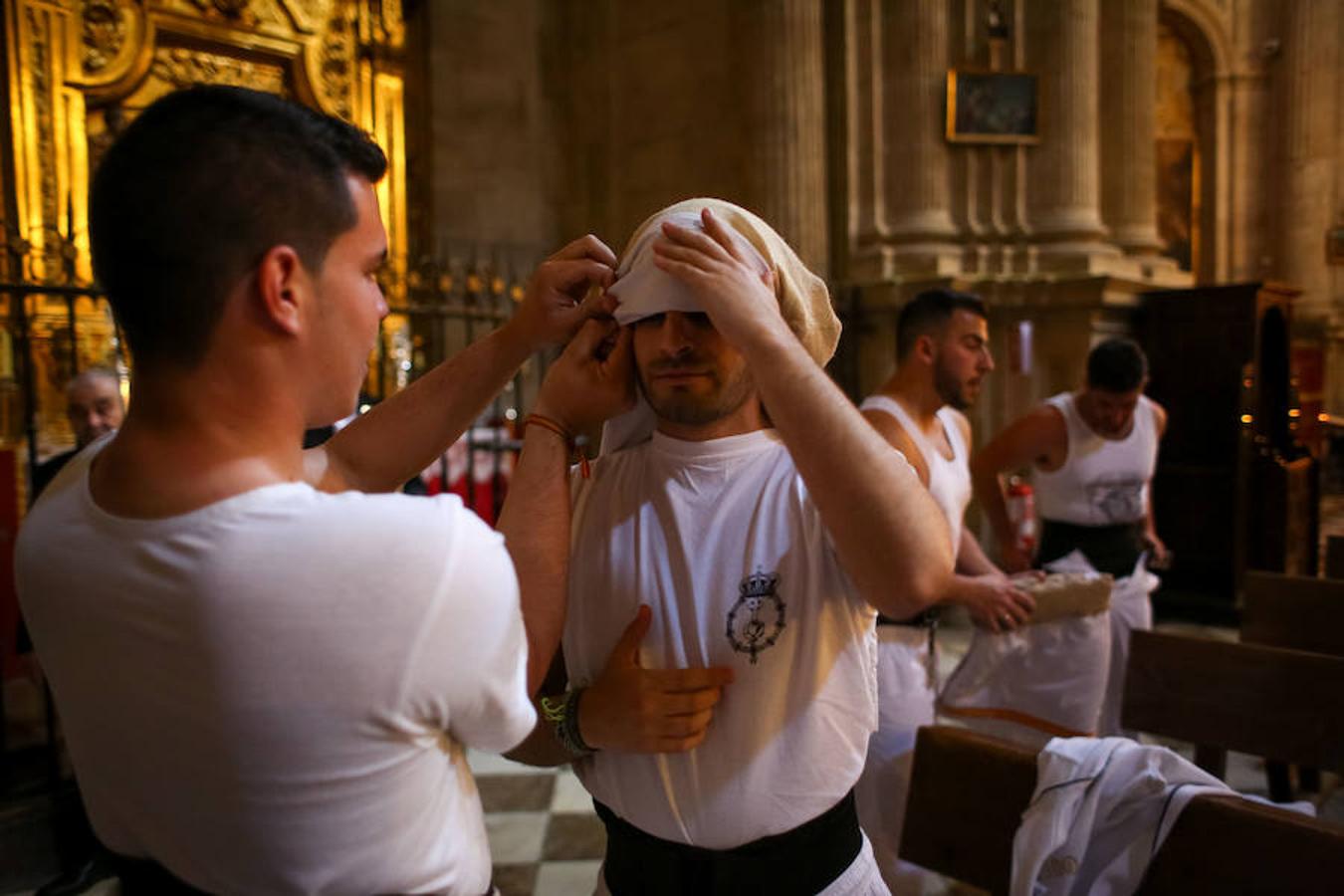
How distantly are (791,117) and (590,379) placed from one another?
6702 mm

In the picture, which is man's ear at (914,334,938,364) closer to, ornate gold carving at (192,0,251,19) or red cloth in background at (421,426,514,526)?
red cloth in background at (421,426,514,526)

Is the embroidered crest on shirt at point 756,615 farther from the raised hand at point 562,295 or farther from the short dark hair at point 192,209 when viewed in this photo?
the short dark hair at point 192,209

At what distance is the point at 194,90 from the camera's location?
815 mm

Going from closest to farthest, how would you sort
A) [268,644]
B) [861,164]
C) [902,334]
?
[268,644] → [902,334] → [861,164]

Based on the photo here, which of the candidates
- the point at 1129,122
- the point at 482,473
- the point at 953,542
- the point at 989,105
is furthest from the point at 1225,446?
the point at 482,473

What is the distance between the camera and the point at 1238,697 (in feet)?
8.21

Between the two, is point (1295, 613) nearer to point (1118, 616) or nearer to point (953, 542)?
point (1118, 616)

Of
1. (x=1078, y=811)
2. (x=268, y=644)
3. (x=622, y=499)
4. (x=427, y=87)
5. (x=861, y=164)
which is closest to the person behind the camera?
(x=268, y=644)

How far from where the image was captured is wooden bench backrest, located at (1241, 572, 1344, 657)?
3271mm

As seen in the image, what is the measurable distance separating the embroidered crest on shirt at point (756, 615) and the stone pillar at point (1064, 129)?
6.69 meters

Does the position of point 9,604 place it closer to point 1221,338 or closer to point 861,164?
point 861,164

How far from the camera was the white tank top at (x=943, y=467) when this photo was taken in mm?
2785

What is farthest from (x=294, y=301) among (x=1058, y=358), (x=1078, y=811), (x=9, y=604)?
(x=1058, y=358)

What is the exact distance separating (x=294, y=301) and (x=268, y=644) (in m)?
0.30
